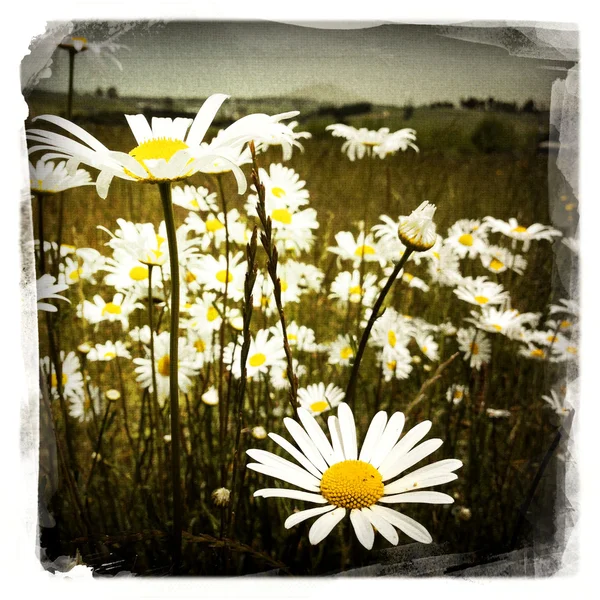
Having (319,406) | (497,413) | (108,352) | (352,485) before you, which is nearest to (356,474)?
(352,485)

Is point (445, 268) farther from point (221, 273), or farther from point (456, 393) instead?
point (221, 273)

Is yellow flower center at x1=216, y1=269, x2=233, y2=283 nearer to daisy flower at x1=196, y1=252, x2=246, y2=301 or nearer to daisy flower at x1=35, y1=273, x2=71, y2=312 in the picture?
daisy flower at x1=196, y1=252, x2=246, y2=301

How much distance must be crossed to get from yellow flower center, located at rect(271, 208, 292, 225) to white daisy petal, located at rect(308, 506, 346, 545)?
0.39 meters

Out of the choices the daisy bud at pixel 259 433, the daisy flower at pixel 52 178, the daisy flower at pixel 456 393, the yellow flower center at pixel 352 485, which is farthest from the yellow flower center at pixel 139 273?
the daisy flower at pixel 456 393

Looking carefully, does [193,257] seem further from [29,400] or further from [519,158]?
[519,158]

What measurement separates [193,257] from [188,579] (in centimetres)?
42

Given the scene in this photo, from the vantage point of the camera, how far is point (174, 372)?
0.67 m

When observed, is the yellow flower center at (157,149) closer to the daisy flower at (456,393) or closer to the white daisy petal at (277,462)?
the white daisy petal at (277,462)

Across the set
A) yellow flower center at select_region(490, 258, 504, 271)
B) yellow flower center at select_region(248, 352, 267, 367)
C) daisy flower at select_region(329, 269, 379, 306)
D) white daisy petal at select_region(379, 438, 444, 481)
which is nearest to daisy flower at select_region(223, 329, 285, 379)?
yellow flower center at select_region(248, 352, 267, 367)

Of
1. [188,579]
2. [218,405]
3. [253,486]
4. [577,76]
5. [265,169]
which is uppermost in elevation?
[577,76]

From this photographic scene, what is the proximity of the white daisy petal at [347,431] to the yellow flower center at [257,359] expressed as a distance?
0.47ft

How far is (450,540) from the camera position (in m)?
0.80

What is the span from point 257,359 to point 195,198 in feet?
0.77
